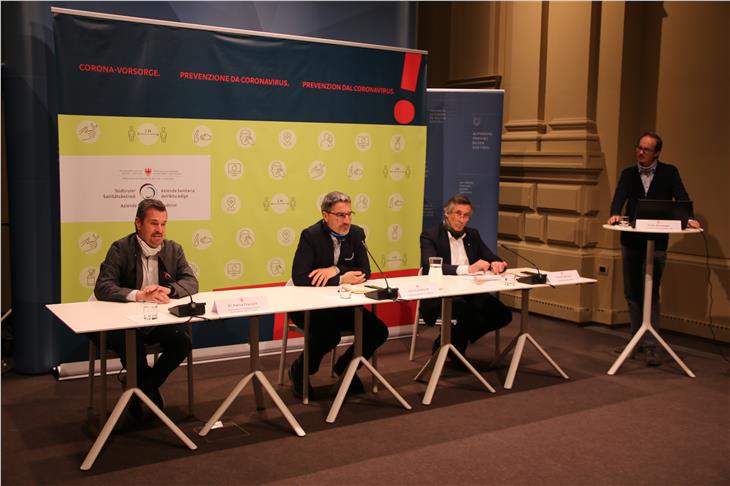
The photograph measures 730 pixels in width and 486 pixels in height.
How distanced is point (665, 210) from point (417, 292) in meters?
1.76

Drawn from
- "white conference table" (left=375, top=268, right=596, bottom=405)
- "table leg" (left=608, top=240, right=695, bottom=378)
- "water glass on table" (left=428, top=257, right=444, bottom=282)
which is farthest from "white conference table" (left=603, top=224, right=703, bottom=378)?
"water glass on table" (left=428, top=257, right=444, bottom=282)

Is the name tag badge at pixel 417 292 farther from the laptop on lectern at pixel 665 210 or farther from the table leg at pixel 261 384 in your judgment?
the laptop on lectern at pixel 665 210

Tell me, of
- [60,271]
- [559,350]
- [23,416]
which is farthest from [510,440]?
[60,271]

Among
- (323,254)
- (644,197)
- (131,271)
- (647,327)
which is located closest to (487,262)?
(323,254)

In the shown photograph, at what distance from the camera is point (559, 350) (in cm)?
553

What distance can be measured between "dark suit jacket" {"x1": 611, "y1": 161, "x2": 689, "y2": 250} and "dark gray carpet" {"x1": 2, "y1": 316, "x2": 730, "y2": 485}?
87cm

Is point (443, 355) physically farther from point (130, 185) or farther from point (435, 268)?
point (130, 185)

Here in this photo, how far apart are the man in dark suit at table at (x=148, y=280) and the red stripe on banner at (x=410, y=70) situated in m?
2.49

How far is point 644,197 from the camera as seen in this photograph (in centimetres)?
523

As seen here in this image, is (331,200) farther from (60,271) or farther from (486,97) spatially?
(486,97)

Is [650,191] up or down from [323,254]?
up

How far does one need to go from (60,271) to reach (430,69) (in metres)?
4.60

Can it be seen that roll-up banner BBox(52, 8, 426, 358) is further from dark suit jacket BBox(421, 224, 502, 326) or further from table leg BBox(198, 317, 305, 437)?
table leg BBox(198, 317, 305, 437)

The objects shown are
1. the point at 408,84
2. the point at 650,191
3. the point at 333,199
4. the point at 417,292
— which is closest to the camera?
the point at 417,292
